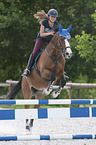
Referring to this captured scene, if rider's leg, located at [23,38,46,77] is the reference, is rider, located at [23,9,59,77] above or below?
above

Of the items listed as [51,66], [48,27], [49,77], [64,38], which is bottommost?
[49,77]

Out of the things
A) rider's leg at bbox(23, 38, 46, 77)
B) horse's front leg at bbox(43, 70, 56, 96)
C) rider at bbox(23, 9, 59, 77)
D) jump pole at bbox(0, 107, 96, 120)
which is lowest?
jump pole at bbox(0, 107, 96, 120)

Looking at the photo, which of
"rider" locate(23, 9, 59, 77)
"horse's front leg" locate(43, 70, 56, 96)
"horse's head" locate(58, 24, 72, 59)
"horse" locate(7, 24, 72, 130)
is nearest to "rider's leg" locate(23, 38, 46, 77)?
"rider" locate(23, 9, 59, 77)

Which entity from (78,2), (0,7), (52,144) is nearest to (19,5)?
(0,7)

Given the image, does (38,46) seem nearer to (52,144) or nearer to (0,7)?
(52,144)

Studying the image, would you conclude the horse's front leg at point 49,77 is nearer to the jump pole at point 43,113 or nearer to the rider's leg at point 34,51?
the rider's leg at point 34,51

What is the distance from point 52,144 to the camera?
546cm

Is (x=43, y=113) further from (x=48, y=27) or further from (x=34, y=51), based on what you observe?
(x=34, y=51)

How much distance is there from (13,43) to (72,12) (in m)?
4.21

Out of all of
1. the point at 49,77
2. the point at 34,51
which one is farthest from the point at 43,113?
the point at 34,51

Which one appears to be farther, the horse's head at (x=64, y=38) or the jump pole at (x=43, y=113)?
the horse's head at (x=64, y=38)

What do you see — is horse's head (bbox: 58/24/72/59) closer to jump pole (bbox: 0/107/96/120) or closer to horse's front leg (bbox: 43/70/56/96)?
horse's front leg (bbox: 43/70/56/96)

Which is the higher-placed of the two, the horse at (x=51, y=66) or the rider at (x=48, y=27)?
the rider at (x=48, y=27)

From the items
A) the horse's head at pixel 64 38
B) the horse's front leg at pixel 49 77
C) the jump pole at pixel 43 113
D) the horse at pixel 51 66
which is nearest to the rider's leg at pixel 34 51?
the horse at pixel 51 66
